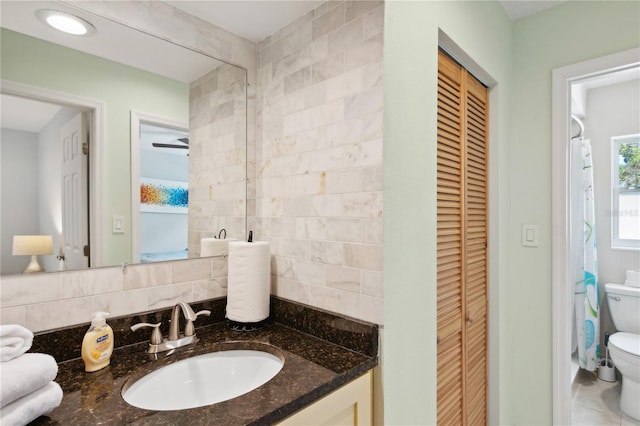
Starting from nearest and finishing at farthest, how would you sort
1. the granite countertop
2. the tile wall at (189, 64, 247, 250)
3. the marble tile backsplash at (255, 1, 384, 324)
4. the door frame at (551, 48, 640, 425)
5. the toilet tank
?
the granite countertop → the marble tile backsplash at (255, 1, 384, 324) → the tile wall at (189, 64, 247, 250) → the door frame at (551, 48, 640, 425) → the toilet tank

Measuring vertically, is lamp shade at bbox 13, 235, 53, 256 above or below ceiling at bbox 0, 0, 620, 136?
below

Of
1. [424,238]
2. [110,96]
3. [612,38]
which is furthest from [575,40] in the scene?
[110,96]

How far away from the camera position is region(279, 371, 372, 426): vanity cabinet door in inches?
32.5

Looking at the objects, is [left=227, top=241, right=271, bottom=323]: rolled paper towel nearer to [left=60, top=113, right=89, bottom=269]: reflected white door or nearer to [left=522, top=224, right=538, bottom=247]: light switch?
[left=60, top=113, right=89, bottom=269]: reflected white door

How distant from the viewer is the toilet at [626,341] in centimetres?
206

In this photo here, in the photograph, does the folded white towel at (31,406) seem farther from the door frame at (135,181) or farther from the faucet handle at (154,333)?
the door frame at (135,181)

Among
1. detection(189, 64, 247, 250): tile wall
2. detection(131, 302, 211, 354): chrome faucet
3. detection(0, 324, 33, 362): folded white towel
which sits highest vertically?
detection(189, 64, 247, 250): tile wall

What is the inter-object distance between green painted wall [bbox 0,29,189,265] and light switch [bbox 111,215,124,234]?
0.04 ft

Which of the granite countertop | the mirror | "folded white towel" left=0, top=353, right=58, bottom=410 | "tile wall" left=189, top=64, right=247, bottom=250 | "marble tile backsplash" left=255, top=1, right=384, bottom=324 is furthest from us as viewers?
"tile wall" left=189, top=64, right=247, bottom=250

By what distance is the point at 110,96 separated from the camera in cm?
108

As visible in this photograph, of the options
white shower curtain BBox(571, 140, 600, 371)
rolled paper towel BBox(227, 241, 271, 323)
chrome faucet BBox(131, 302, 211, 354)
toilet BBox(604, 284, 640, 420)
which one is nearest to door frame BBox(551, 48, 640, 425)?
toilet BBox(604, 284, 640, 420)

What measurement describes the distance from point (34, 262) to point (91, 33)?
708 mm

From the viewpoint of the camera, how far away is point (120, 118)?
110 centimetres

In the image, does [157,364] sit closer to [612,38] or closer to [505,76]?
[505,76]
